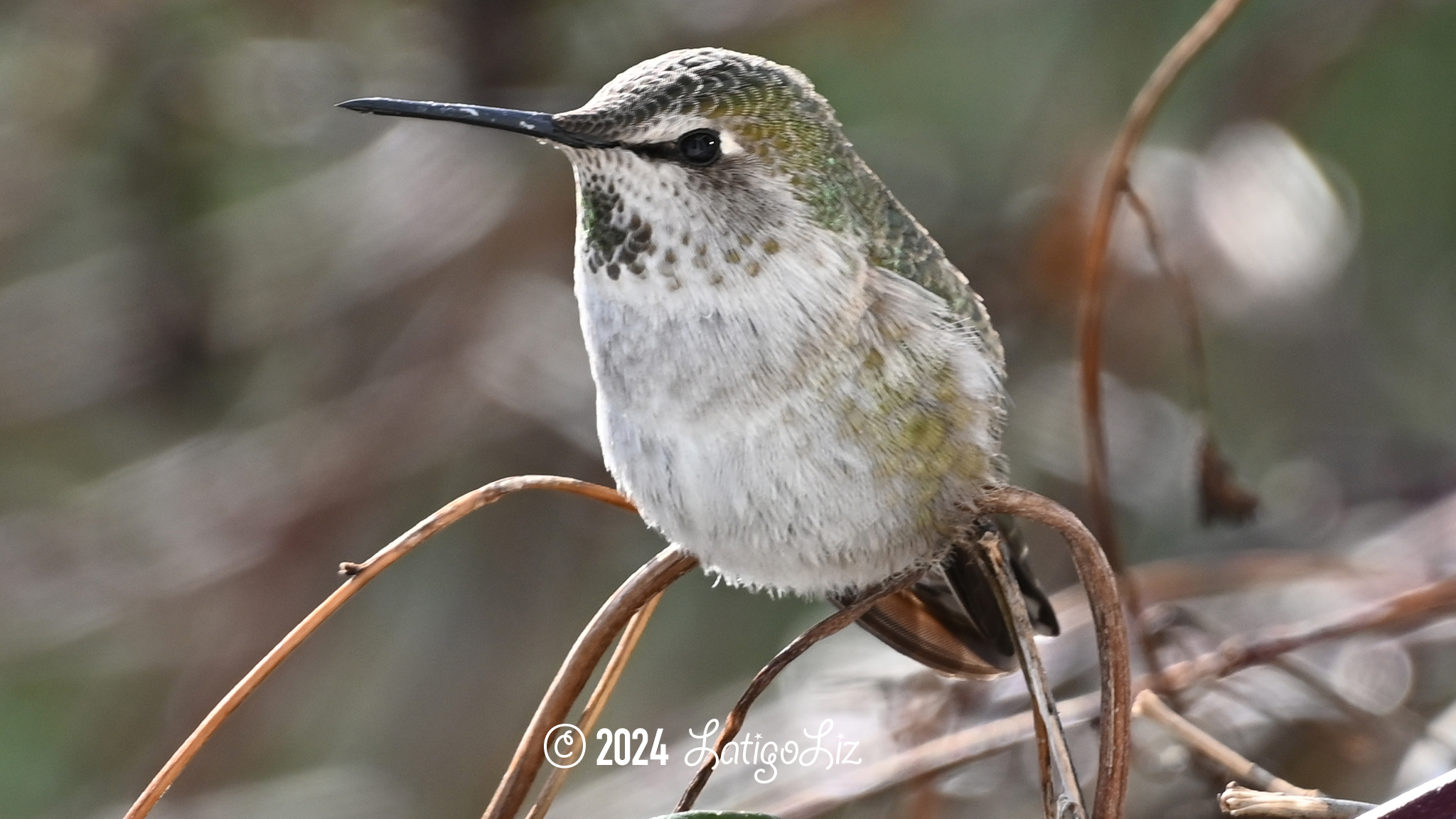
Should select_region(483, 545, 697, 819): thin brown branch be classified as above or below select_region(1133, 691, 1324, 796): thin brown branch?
above

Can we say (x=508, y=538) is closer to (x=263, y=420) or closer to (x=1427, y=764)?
(x=263, y=420)

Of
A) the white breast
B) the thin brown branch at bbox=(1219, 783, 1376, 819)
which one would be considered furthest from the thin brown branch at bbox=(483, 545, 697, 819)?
the thin brown branch at bbox=(1219, 783, 1376, 819)

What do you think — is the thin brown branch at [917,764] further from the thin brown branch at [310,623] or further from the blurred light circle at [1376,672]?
the thin brown branch at [310,623]

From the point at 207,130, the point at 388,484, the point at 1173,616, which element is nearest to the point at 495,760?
the point at 388,484

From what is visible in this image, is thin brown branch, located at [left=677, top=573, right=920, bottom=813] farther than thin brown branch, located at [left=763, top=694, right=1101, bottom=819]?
No

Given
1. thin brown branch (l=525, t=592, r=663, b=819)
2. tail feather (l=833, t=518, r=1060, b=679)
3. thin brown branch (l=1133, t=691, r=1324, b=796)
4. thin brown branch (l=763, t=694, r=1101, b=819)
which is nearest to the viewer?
thin brown branch (l=525, t=592, r=663, b=819)

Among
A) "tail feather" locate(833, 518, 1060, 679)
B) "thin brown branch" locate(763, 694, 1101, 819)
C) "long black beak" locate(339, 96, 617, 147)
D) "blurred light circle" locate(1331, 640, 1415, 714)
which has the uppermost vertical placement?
"long black beak" locate(339, 96, 617, 147)

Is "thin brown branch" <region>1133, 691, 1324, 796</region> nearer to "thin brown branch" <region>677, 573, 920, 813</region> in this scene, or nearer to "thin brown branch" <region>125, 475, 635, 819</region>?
"thin brown branch" <region>677, 573, 920, 813</region>

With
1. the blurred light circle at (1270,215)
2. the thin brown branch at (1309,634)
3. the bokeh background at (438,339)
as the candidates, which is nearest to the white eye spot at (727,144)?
the thin brown branch at (1309,634)
